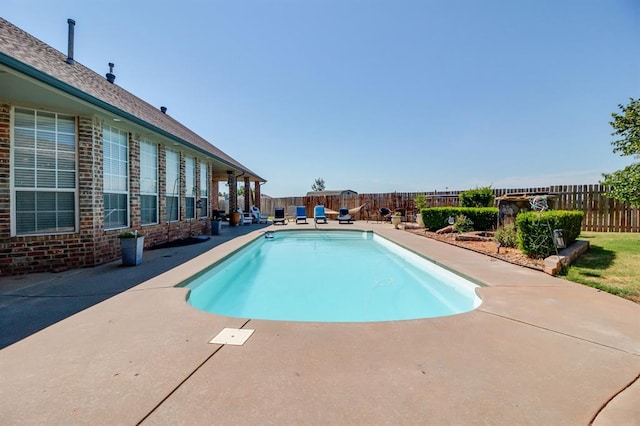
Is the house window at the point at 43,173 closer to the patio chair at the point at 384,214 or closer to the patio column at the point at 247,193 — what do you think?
the patio column at the point at 247,193

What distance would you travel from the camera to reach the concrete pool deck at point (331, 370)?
5.70 ft

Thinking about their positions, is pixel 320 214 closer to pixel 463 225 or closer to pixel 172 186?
pixel 463 225

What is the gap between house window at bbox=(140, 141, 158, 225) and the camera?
26.2 feet

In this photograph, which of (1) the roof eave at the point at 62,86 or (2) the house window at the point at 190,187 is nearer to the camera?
(1) the roof eave at the point at 62,86

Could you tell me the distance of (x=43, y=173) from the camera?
552cm

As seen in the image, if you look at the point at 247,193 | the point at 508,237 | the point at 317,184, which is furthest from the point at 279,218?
the point at 317,184

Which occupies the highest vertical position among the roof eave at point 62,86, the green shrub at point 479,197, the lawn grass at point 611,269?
the roof eave at point 62,86

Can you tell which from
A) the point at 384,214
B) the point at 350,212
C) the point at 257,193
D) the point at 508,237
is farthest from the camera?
the point at 257,193

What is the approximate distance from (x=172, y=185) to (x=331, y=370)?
9035 mm

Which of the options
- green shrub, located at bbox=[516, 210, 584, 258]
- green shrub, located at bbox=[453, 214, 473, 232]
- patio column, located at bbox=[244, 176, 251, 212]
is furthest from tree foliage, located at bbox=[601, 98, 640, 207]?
patio column, located at bbox=[244, 176, 251, 212]

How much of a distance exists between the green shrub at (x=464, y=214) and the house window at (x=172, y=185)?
30.3 feet

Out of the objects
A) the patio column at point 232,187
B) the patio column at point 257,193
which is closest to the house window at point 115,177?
the patio column at point 232,187

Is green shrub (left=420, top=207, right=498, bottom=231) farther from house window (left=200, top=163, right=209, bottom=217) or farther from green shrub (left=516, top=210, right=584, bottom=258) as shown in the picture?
house window (left=200, top=163, right=209, bottom=217)

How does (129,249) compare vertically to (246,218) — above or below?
below
